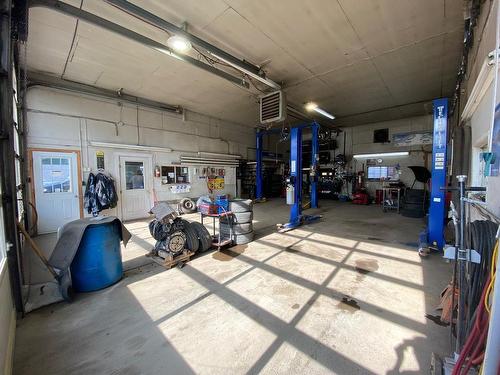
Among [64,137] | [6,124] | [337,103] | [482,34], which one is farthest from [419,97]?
[64,137]

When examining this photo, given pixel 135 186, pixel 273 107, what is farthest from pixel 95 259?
pixel 273 107

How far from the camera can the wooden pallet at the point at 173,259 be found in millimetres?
3223

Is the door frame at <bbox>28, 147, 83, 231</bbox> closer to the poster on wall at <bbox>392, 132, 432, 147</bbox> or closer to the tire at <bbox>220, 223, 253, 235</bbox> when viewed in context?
the tire at <bbox>220, 223, 253, 235</bbox>

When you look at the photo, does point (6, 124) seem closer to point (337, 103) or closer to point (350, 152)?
point (337, 103)

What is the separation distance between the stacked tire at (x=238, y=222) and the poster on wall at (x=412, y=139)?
349 inches

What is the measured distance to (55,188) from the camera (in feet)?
16.9

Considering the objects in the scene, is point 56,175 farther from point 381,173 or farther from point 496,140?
point 381,173

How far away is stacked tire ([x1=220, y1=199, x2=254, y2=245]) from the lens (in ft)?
13.4

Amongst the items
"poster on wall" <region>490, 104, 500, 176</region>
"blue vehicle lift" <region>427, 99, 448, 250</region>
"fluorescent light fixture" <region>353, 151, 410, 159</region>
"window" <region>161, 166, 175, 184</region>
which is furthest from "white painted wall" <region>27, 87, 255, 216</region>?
"poster on wall" <region>490, 104, 500, 176</region>

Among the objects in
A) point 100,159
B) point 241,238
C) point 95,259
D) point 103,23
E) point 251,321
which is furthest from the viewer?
point 100,159

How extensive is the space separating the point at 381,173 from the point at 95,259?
1113cm

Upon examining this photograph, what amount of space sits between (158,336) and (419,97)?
29.0 ft

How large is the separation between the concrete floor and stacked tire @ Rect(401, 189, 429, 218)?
3.90 meters

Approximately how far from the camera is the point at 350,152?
10844 millimetres
